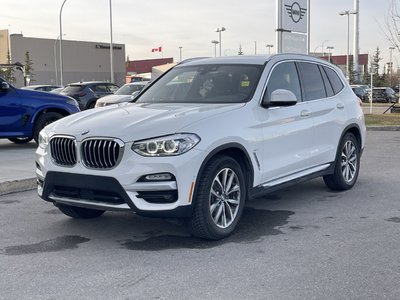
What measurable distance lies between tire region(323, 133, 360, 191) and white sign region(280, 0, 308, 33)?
9762mm

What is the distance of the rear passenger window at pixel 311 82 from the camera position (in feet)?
22.0

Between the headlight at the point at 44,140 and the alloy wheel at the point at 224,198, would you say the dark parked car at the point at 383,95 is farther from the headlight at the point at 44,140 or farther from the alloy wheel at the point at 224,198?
the headlight at the point at 44,140

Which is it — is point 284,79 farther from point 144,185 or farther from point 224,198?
point 144,185

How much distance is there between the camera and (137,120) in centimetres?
505

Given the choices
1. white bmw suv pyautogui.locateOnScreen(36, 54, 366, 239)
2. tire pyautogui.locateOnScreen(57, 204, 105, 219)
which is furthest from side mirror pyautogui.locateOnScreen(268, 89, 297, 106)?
tire pyautogui.locateOnScreen(57, 204, 105, 219)

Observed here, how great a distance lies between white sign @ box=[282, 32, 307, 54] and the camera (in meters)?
16.9

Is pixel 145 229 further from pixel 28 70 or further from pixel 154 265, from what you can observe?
pixel 28 70

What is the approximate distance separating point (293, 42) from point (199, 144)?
43.8ft

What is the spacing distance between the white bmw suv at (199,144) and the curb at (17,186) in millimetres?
1892

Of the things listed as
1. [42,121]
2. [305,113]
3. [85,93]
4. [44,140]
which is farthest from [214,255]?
[85,93]

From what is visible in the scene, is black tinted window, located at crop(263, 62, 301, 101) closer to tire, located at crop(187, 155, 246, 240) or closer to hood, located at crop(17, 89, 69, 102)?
tire, located at crop(187, 155, 246, 240)

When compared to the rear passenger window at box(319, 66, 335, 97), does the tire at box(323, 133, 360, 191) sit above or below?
below

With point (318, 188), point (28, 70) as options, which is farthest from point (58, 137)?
point (28, 70)

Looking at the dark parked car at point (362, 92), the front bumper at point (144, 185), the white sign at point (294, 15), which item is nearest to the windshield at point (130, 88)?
the white sign at point (294, 15)
